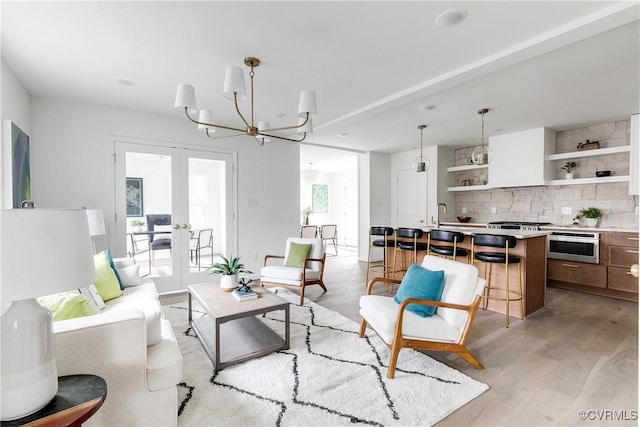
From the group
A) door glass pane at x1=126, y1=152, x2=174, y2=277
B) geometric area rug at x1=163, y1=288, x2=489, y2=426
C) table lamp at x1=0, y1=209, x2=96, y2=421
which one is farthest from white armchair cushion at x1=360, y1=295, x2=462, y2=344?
door glass pane at x1=126, y1=152, x2=174, y2=277

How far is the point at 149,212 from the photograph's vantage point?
4.25 metres

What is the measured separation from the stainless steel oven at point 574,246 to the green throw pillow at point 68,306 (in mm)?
5616

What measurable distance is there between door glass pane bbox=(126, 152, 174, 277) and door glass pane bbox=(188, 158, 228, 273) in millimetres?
330

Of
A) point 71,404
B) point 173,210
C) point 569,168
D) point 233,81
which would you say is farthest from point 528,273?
point 173,210

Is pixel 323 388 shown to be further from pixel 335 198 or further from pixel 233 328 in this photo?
pixel 335 198

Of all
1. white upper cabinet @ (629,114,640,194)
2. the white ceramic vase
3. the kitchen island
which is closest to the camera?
the white ceramic vase

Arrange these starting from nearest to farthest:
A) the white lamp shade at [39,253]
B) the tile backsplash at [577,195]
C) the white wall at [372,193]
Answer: the white lamp shade at [39,253] → the tile backsplash at [577,195] → the white wall at [372,193]

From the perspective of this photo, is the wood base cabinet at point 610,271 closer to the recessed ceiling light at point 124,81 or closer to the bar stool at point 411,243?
the bar stool at point 411,243

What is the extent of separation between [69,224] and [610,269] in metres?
5.71

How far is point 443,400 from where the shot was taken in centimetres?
189

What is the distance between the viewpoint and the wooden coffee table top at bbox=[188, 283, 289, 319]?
2387mm

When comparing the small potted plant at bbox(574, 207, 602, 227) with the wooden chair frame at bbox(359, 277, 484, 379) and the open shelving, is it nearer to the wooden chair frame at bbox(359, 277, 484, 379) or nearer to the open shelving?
the open shelving

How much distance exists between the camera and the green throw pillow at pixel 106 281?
2553 mm

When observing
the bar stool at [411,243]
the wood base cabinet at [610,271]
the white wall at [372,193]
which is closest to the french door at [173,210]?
the bar stool at [411,243]
